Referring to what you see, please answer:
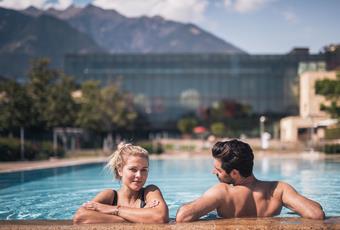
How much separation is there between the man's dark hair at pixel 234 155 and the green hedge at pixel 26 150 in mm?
18124

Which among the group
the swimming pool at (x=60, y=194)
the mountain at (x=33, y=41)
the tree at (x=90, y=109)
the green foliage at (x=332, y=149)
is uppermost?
the mountain at (x=33, y=41)

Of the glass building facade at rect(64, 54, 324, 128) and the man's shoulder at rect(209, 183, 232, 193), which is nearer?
the man's shoulder at rect(209, 183, 232, 193)

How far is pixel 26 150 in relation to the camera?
22.2m

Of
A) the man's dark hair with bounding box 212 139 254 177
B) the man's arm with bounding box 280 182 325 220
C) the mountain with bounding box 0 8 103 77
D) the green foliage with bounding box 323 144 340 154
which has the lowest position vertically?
the green foliage with bounding box 323 144 340 154

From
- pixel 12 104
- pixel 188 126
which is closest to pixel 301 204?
pixel 12 104

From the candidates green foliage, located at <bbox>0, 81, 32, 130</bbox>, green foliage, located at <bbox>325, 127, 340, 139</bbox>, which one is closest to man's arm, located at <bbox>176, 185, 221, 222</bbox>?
green foliage, located at <bbox>0, 81, 32, 130</bbox>

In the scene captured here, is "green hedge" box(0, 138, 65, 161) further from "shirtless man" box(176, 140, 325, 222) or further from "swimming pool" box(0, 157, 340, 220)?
"shirtless man" box(176, 140, 325, 222)

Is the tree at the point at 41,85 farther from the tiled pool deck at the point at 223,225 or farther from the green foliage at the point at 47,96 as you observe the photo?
the tiled pool deck at the point at 223,225

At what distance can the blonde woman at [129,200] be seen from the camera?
139 inches

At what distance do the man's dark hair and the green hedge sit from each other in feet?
Answer: 59.5

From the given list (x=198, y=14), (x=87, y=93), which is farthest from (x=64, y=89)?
(x=198, y=14)

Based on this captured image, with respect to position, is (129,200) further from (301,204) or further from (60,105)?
(60,105)

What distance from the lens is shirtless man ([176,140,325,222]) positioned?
3.58 metres

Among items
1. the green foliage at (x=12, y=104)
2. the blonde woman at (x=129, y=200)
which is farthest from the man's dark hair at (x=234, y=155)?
the green foliage at (x=12, y=104)
